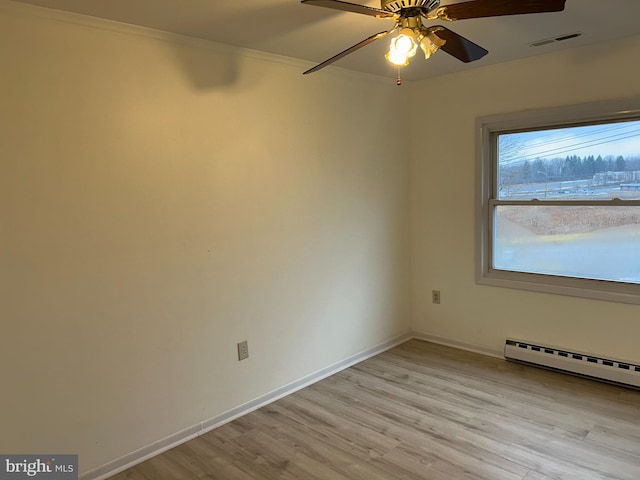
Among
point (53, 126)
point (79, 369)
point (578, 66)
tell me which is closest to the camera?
point (53, 126)

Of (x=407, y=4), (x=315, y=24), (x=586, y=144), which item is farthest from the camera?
(x=586, y=144)

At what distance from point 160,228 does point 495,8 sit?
1.90 meters

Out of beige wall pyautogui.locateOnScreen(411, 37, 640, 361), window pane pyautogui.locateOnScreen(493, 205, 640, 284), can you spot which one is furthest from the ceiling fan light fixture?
window pane pyautogui.locateOnScreen(493, 205, 640, 284)

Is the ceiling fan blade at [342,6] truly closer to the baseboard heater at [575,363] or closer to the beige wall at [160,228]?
the beige wall at [160,228]

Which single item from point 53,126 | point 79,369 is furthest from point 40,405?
point 53,126

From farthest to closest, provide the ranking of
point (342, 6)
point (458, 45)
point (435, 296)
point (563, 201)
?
point (435, 296)
point (563, 201)
point (458, 45)
point (342, 6)

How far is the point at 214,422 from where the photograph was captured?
109 inches

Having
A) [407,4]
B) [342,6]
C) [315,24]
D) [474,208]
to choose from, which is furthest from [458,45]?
[474,208]

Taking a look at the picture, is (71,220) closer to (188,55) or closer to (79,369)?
(79,369)

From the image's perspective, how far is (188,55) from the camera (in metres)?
2.52

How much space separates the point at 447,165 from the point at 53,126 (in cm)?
288

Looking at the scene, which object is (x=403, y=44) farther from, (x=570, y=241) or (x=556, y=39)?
(x=570, y=241)

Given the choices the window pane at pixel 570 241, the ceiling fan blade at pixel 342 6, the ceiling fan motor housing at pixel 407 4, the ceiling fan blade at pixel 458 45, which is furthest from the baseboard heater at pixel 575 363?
the ceiling fan blade at pixel 342 6

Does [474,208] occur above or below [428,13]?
below
